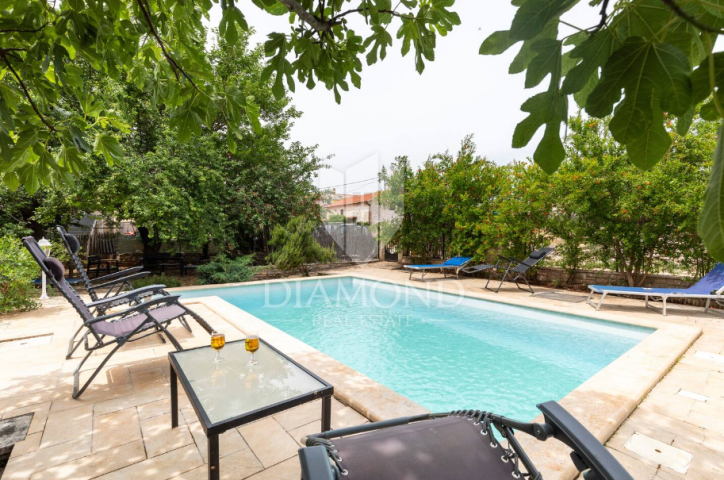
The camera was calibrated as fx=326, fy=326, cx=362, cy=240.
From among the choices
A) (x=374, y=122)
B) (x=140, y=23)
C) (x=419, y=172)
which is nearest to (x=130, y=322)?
(x=140, y=23)

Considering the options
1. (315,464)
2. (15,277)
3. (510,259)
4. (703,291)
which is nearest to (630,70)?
(315,464)

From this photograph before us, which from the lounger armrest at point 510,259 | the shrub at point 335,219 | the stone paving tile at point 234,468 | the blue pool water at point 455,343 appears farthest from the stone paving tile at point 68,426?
the shrub at point 335,219

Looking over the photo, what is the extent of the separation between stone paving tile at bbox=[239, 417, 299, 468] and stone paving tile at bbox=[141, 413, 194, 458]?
369 millimetres

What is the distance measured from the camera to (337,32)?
2102 millimetres

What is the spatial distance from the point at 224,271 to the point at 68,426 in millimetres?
7455

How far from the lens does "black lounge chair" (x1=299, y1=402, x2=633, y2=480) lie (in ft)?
3.60

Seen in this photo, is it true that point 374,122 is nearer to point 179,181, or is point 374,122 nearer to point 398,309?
point 179,181

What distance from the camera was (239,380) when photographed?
200 centimetres

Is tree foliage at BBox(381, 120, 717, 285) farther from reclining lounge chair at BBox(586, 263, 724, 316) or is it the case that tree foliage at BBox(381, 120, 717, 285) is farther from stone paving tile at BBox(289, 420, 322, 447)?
stone paving tile at BBox(289, 420, 322, 447)

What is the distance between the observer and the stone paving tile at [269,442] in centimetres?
199

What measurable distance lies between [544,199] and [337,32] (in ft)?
23.0

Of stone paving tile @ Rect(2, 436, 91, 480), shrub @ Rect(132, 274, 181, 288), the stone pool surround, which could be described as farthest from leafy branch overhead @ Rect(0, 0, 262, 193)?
shrub @ Rect(132, 274, 181, 288)

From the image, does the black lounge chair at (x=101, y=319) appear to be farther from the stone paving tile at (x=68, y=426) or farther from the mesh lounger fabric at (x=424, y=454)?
A: the mesh lounger fabric at (x=424, y=454)

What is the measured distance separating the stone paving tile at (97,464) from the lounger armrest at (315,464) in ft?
4.95
